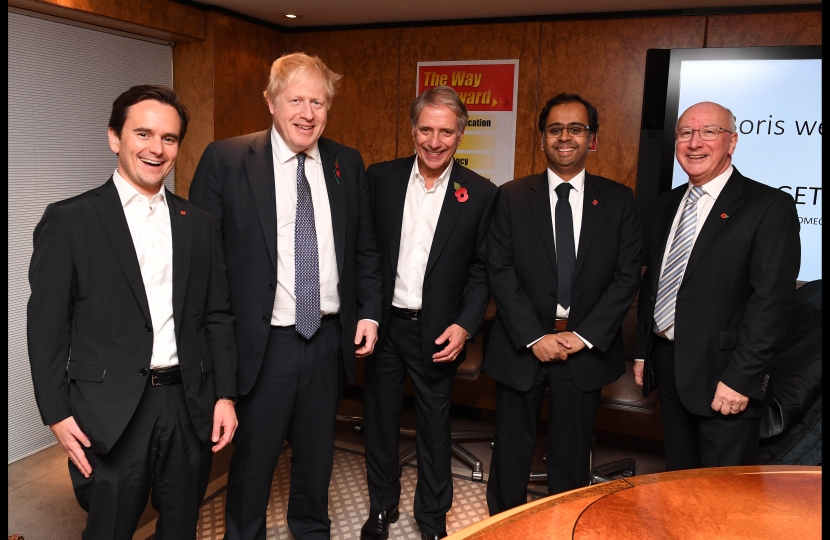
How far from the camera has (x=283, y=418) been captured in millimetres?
2621

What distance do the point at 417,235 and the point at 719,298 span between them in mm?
1191

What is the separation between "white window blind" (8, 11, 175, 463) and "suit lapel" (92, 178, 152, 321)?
1.91m

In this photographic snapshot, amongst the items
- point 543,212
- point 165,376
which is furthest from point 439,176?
point 165,376

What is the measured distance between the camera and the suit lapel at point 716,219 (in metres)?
2.47

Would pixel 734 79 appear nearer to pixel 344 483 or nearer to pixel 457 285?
pixel 457 285

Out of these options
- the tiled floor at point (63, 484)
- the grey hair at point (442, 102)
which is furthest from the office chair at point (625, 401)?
the grey hair at point (442, 102)

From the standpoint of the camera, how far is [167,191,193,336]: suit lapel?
6.79 ft

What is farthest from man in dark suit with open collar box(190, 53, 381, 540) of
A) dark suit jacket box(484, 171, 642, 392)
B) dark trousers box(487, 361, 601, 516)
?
dark trousers box(487, 361, 601, 516)

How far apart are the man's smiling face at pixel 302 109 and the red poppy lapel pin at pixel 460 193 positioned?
65 cm

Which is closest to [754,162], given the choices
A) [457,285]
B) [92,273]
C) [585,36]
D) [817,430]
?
[585,36]

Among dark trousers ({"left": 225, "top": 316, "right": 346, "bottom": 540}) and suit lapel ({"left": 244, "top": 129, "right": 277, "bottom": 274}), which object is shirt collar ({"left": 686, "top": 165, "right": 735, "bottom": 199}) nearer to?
dark trousers ({"left": 225, "top": 316, "right": 346, "bottom": 540})

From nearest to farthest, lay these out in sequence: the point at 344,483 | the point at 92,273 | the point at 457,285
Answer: the point at 92,273 < the point at 457,285 < the point at 344,483

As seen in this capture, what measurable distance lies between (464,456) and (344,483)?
2.22 ft

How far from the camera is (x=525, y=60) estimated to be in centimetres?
448
